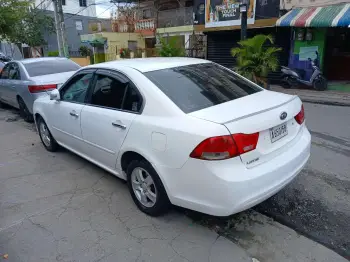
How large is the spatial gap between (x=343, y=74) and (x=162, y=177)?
38.1 ft

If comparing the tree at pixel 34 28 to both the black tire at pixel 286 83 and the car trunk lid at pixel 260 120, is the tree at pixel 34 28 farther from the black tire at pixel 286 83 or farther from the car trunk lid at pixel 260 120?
the car trunk lid at pixel 260 120

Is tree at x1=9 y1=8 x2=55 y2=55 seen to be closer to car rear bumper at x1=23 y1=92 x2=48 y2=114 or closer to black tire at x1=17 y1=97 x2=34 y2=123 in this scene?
black tire at x1=17 y1=97 x2=34 y2=123

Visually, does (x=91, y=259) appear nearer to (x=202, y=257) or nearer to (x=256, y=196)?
(x=202, y=257)

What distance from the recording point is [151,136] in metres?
2.70

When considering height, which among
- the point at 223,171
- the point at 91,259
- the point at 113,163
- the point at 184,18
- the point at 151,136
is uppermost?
the point at 184,18

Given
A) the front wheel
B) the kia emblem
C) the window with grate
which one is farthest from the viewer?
the window with grate

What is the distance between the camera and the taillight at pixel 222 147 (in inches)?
89.7

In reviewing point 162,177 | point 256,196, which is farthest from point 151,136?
point 256,196

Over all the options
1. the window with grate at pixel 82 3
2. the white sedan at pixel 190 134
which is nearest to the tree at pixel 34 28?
the window with grate at pixel 82 3

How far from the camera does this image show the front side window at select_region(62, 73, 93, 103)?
384 cm

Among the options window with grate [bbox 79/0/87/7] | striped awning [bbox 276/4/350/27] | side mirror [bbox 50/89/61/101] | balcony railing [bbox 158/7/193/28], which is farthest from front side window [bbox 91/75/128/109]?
window with grate [bbox 79/0/87/7]

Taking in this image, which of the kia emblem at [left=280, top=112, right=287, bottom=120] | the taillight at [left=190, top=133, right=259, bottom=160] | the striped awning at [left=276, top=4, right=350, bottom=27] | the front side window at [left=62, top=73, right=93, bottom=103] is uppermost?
the striped awning at [left=276, top=4, right=350, bottom=27]

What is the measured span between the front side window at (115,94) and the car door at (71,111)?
273 millimetres

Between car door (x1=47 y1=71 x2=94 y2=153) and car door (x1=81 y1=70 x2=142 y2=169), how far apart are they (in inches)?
7.4
